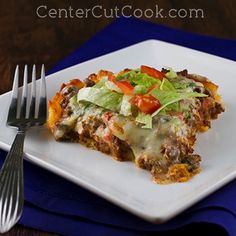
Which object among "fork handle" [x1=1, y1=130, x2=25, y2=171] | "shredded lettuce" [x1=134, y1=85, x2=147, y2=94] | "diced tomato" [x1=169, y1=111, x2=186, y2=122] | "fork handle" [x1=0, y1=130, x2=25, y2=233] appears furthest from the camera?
"shredded lettuce" [x1=134, y1=85, x2=147, y2=94]

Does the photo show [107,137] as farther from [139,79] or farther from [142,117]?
[139,79]

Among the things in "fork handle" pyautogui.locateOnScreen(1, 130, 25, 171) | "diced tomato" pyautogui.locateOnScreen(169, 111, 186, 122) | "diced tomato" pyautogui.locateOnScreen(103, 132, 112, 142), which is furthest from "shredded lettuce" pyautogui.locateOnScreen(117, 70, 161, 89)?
"fork handle" pyautogui.locateOnScreen(1, 130, 25, 171)

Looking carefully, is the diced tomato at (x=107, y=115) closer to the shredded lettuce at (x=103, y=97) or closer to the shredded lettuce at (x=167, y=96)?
the shredded lettuce at (x=103, y=97)

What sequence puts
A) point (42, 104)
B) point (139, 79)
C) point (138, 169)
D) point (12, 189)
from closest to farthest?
1. point (12, 189)
2. point (138, 169)
3. point (139, 79)
4. point (42, 104)

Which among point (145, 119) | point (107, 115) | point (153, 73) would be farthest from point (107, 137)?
point (153, 73)

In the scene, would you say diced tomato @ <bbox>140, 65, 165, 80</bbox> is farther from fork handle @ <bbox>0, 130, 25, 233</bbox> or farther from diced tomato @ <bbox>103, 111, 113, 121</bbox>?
fork handle @ <bbox>0, 130, 25, 233</bbox>
